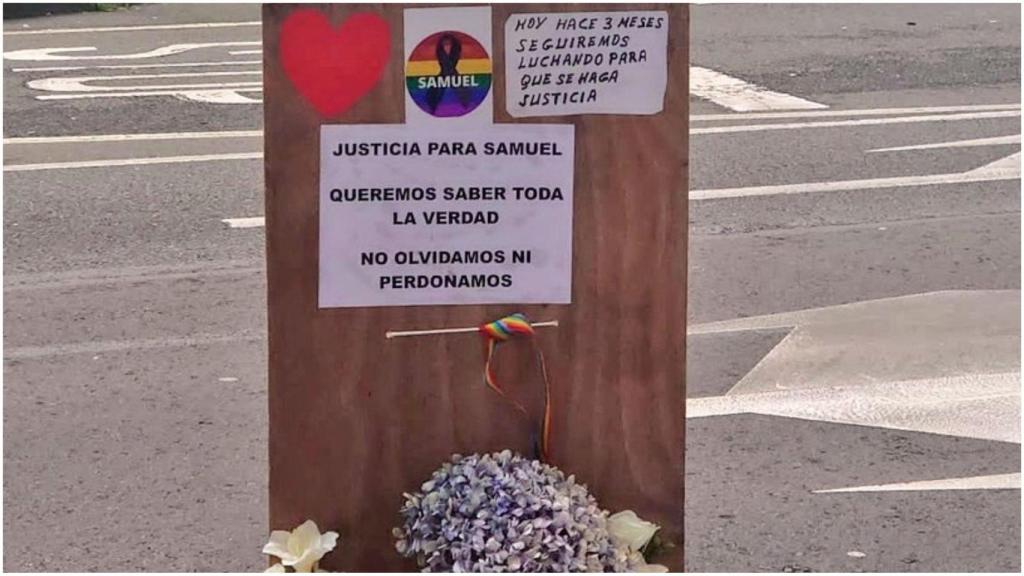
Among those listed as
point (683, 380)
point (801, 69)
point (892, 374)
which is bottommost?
point (892, 374)

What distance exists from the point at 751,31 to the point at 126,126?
5.74 metres

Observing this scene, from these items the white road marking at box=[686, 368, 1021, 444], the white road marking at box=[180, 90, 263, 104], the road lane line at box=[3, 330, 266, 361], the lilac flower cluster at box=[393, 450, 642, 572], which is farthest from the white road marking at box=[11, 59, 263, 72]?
the lilac flower cluster at box=[393, 450, 642, 572]

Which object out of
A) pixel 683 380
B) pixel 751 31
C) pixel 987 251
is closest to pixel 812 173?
pixel 987 251

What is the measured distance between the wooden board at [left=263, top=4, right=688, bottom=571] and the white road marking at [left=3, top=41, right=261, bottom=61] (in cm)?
1040

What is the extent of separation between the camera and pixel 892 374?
566 cm

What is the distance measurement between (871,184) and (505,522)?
631cm

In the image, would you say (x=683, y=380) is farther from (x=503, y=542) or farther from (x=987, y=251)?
(x=987, y=251)

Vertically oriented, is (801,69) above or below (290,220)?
above

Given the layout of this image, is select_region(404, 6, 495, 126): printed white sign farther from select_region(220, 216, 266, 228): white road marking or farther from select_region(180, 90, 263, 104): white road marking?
select_region(180, 90, 263, 104): white road marking

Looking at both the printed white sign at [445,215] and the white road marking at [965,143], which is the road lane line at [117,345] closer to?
the printed white sign at [445,215]

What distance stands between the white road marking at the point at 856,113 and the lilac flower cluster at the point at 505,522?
7.64 m

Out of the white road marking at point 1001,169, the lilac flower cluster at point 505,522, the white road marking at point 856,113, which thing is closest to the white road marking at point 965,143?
the white road marking at point 1001,169

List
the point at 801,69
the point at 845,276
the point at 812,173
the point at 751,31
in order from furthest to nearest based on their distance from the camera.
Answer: the point at 751,31 → the point at 801,69 → the point at 812,173 → the point at 845,276

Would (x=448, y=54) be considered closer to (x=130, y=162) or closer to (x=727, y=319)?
(x=727, y=319)
